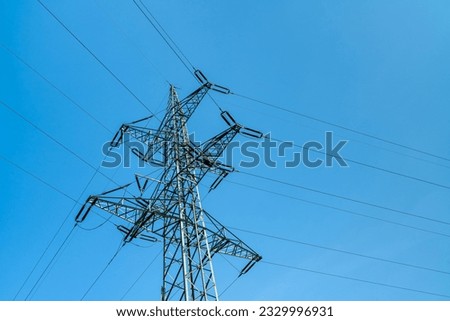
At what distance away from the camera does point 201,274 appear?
1111cm

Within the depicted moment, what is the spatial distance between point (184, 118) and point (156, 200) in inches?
178

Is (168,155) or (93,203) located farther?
(168,155)

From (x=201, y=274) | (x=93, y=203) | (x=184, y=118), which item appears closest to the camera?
A: (x=201, y=274)
